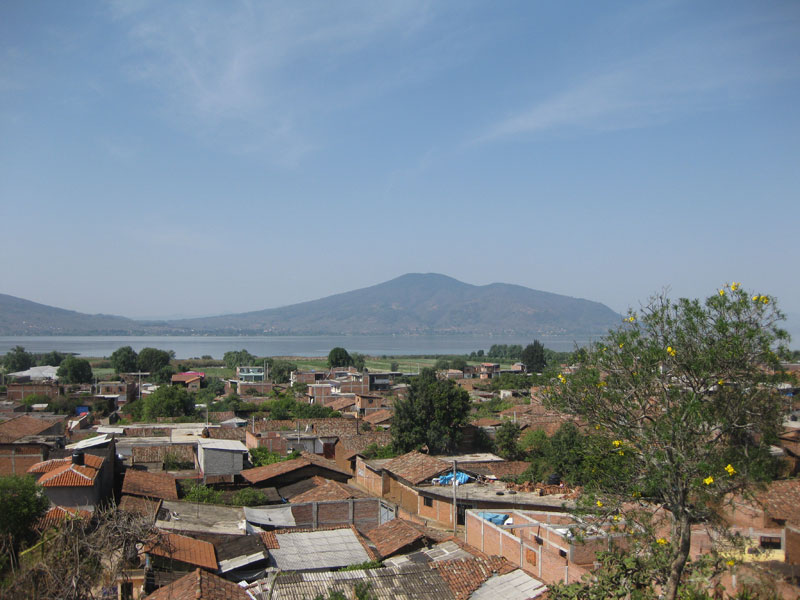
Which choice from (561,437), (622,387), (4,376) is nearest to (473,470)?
(561,437)

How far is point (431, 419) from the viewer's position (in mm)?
23266

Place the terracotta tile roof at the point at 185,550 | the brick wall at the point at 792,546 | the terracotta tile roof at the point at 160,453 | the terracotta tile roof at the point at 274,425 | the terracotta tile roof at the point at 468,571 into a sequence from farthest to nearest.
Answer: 1. the terracotta tile roof at the point at 274,425
2. the terracotta tile roof at the point at 160,453
3. the brick wall at the point at 792,546
4. the terracotta tile roof at the point at 185,550
5. the terracotta tile roof at the point at 468,571

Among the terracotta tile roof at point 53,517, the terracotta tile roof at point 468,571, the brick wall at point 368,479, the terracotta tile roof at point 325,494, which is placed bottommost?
the brick wall at point 368,479

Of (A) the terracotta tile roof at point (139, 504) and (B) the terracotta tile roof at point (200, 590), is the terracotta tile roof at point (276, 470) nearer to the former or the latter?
(A) the terracotta tile roof at point (139, 504)

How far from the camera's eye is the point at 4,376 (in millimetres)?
60844

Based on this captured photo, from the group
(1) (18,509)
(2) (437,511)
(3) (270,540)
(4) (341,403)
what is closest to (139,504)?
(1) (18,509)

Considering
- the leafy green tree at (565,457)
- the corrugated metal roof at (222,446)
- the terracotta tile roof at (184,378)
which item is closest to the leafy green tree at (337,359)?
the terracotta tile roof at (184,378)

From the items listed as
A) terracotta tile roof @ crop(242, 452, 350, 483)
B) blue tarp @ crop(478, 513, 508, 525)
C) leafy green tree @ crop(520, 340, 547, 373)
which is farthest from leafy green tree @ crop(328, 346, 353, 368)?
blue tarp @ crop(478, 513, 508, 525)

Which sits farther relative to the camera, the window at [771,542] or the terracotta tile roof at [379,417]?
the terracotta tile roof at [379,417]

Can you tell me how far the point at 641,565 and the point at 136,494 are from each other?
490 inches

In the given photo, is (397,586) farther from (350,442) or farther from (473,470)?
(350,442)

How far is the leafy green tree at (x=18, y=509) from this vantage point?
10.8 meters

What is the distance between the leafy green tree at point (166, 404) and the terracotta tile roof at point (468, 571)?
26.5m

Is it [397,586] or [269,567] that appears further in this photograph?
[269,567]
